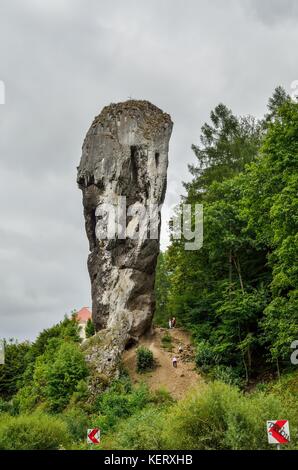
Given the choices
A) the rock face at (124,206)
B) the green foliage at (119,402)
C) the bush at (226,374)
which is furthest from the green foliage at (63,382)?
the bush at (226,374)

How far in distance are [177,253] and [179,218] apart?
2672mm

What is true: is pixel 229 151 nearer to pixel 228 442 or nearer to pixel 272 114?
pixel 272 114

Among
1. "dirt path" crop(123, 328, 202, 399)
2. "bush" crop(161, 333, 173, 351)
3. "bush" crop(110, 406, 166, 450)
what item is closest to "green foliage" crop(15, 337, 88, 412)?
"dirt path" crop(123, 328, 202, 399)

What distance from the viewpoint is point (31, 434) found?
12.0 meters

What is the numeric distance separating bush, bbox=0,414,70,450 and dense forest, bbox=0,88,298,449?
28mm

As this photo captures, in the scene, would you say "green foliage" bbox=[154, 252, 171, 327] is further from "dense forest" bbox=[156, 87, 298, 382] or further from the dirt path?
the dirt path

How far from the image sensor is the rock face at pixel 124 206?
27.2 m

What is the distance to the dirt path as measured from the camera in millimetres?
23591

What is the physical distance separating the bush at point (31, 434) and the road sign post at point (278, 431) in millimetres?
5742

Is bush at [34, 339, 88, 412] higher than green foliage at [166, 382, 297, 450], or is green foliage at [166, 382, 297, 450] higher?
bush at [34, 339, 88, 412]

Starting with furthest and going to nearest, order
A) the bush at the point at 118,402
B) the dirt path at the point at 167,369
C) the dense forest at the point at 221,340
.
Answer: the dirt path at the point at 167,369, the bush at the point at 118,402, the dense forest at the point at 221,340

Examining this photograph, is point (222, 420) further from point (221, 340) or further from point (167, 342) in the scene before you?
point (167, 342)

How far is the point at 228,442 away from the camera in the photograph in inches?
405

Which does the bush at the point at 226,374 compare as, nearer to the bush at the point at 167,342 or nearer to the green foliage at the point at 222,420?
the bush at the point at 167,342
